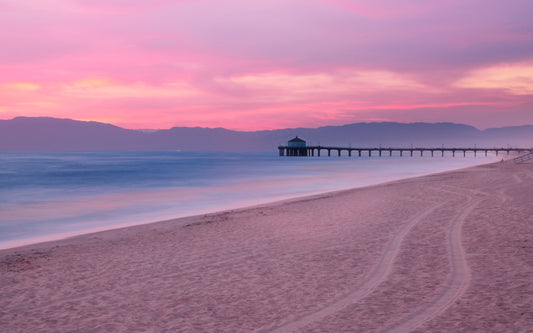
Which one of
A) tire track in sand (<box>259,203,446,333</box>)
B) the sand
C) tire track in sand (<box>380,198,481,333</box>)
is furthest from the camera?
the sand

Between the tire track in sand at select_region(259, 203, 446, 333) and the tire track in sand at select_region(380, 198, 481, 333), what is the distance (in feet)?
2.89

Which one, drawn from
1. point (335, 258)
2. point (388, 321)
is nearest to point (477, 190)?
point (335, 258)

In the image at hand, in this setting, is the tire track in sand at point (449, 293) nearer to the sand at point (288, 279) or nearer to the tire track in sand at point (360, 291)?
the sand at point (288, 279)

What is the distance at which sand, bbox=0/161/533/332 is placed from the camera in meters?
5.45

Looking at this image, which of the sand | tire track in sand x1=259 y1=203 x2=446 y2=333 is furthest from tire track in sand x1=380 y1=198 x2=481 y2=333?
tire track in sand x1=259 y1=203 x2=446 y2=333

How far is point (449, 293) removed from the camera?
6164 mm

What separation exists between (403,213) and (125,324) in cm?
1079

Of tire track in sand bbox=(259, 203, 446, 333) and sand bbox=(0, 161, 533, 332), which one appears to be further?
sand bbox=(0, 161, 533, 332)

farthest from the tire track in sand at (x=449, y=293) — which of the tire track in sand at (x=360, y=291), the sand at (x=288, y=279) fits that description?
the tire track in sand at (x=360, y=291)

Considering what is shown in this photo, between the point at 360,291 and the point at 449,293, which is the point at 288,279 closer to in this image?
the point at 360,291

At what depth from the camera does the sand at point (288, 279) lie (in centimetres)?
545

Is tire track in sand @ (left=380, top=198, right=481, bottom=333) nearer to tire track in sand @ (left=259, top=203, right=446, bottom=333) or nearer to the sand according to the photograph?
the sand

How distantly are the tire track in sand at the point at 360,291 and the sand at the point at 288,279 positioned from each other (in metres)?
0.02

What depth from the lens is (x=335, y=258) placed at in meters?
8.58
